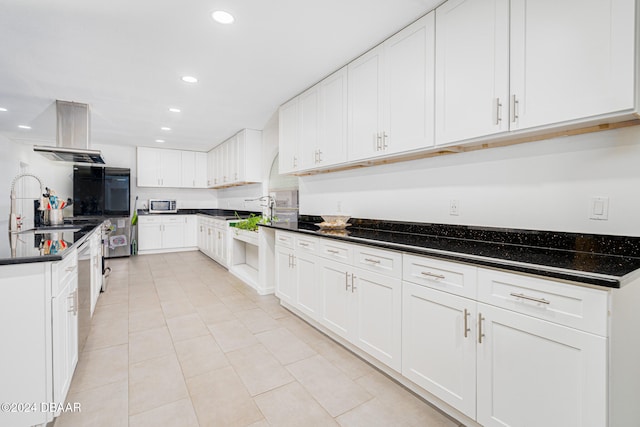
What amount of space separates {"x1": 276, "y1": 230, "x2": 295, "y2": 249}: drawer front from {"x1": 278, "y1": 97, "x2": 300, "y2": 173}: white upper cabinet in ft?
2.70

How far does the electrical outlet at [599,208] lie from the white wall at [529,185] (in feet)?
0.06

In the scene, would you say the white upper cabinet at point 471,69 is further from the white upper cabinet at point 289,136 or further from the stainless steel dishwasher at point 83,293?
the stainless steel dishwasher at point 83,293

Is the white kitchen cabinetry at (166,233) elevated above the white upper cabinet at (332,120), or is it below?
below

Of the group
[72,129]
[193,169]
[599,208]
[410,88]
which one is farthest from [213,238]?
[599,208]

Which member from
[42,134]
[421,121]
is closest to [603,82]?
[421,121]

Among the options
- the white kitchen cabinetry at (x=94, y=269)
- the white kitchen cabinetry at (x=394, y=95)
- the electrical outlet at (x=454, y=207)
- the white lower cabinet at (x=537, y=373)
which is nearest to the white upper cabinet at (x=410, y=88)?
the white kitchen cabinetry at (x=394, y=95)

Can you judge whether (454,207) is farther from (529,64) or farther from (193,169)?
(193,169)

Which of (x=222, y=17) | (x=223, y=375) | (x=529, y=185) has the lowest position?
(x=223, y=375)

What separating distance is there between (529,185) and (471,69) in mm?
787

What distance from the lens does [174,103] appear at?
380 centimetres

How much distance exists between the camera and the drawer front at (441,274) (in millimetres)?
1457

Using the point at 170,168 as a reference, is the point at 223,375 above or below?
below

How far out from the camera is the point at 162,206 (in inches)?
269

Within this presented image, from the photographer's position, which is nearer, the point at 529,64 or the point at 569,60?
the point at 569,60
